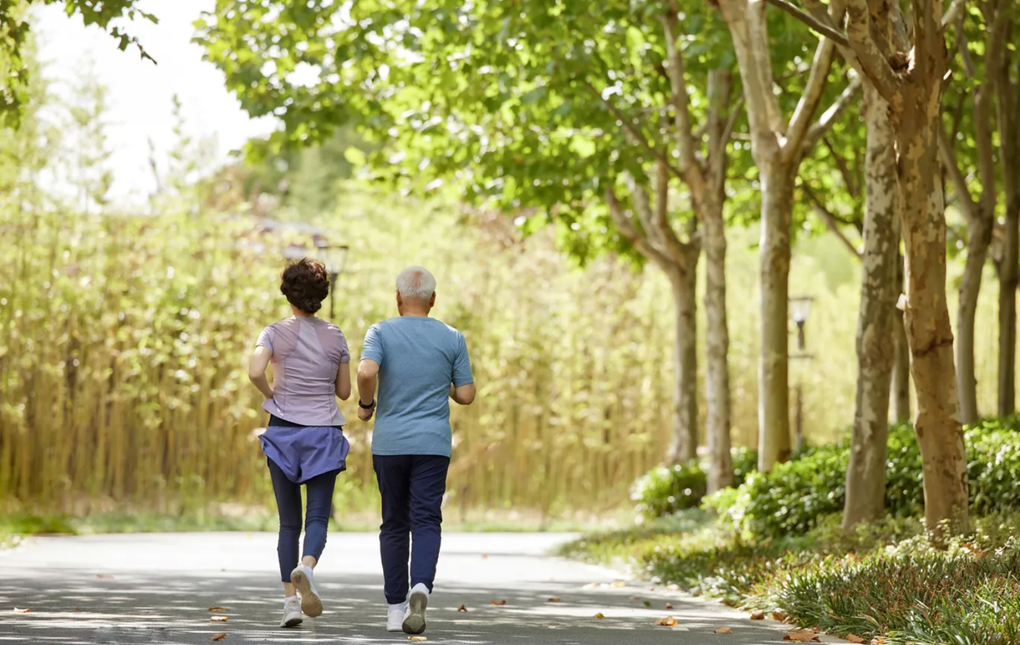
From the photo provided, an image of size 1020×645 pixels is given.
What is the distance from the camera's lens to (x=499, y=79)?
50.1 feet

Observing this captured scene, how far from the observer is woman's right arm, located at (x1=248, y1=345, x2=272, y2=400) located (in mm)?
7430

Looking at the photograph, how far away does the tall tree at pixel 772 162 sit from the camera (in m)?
13.4

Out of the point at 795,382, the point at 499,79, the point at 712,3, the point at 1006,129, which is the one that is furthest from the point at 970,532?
the point at 795,382

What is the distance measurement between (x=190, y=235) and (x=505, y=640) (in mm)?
15883


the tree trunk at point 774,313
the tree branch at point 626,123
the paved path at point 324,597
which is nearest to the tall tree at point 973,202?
the tree branch at point 626,123

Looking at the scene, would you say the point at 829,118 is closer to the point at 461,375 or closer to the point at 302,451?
the point at 461,375

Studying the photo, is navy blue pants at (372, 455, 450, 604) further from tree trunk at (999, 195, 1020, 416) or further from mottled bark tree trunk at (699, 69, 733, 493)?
tree trunk at (999, 195, 1020, 416)

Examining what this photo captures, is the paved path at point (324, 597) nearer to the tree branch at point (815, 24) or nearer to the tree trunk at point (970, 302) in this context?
the tree branch at point (815, 24)

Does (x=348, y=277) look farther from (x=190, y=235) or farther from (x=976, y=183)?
(x=976, y=183)

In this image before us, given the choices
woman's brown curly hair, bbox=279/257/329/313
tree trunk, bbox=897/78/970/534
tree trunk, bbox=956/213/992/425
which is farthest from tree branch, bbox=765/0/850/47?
tree trunk, bbox=956/213/992/425

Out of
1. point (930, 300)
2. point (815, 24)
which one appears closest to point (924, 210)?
point (930, 300)

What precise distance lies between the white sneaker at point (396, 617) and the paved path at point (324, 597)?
0.48 ft

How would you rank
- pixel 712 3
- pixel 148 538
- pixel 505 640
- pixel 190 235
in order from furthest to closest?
pixel 190 235 → pixel 148 538 → pixel 712 3 → pixel 505 640

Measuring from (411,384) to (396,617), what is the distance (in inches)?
43.6
